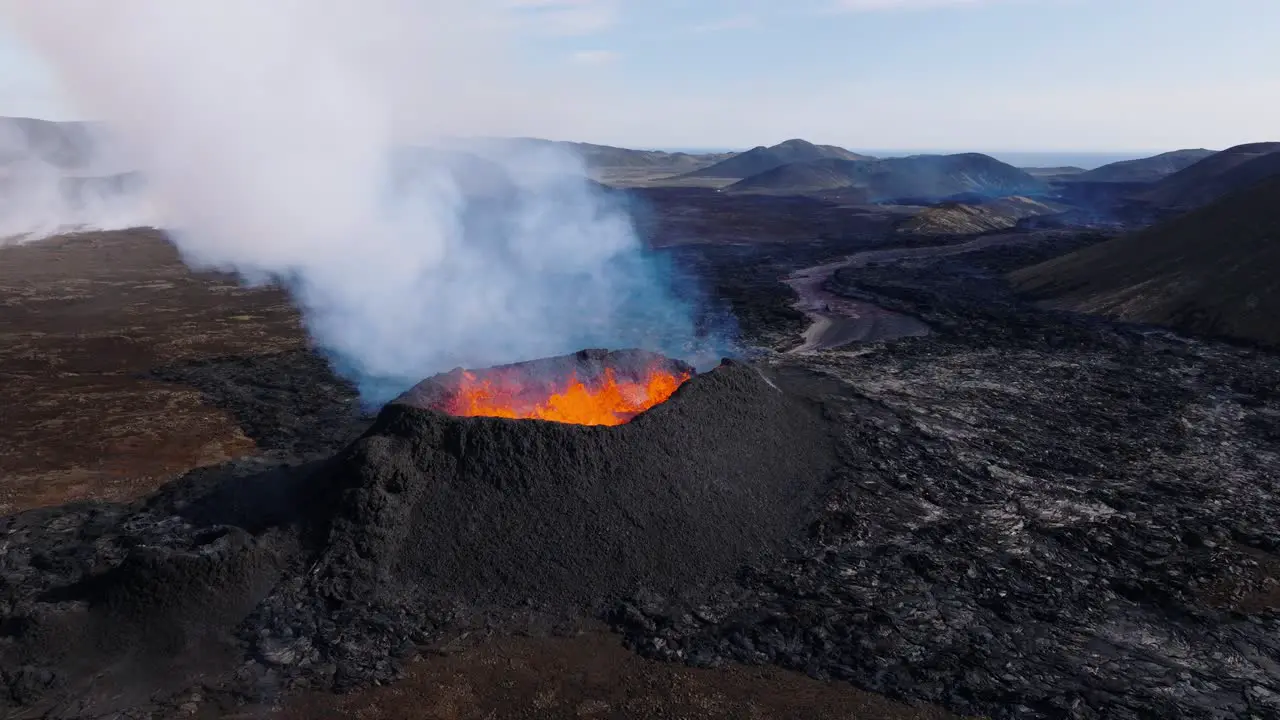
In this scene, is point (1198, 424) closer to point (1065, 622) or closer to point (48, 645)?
point (1065, 622)

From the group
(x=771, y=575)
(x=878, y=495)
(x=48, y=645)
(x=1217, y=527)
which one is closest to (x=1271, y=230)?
(x=1217, y=527)

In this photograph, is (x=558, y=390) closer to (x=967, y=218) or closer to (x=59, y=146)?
(x=967, y=218)

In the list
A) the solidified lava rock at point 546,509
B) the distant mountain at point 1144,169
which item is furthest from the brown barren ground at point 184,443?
the distant mountain at point 1144,169

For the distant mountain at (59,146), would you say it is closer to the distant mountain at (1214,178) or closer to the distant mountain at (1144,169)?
the distant mountain at (1214,178)

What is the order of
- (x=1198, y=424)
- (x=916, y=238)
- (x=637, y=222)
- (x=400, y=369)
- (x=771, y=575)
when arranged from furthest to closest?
1. (x=637, y=222)
2. (x=916, y=238)
3. (x=400, y=369)
4. (x=1198, y=424)
5. (x=771, y=575)

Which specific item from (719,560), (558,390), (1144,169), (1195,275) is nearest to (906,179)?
(1144,169)

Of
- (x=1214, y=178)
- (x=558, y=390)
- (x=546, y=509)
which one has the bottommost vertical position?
(x=546, y=509)

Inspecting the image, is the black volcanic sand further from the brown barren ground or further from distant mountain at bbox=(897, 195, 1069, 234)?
distant mountain at bbox=(897, 195, 1069, 234)
